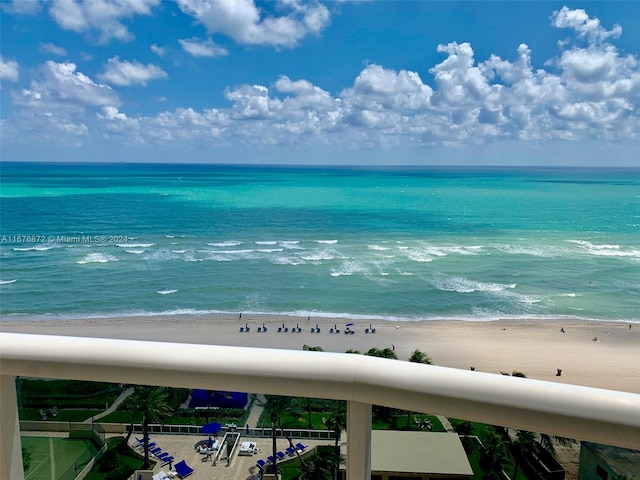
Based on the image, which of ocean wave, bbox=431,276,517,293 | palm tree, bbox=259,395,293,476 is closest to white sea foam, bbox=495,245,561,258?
ocean wave, bbox=431,276,517,293

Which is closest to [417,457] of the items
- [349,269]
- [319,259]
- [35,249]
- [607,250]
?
[349,269]

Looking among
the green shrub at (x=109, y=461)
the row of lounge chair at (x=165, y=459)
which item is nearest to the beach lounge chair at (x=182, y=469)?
the row of lounge chair at (x=165, y=459)

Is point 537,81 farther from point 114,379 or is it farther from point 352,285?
point 114,379

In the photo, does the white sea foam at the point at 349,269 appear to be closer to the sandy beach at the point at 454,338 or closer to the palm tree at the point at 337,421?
the sandy beach at the point at 454,338

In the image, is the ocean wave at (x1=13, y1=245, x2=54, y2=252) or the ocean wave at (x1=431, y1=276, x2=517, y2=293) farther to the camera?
the ocean wave at (x1=13, y1=245, x2=54, y2=252)

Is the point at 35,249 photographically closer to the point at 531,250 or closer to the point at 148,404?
the point at 531,250

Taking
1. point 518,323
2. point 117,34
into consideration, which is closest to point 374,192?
point 117,34

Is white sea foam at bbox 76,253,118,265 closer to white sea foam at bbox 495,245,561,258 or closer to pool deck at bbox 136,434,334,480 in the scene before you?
white sea foam at bbox 495,245,561,258
